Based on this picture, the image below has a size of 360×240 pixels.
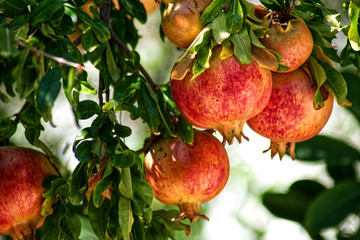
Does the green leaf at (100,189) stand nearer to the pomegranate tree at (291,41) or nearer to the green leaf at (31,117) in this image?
the green leaf at (31,117)

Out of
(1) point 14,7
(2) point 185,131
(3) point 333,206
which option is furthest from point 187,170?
(3) point 333,206


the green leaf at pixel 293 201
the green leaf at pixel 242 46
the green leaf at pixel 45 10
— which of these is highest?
the green leaf at pixel 45 10

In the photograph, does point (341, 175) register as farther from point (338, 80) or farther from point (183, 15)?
point (183, 15)

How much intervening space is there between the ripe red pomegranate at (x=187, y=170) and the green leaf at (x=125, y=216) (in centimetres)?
12

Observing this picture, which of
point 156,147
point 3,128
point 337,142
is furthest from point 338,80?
point 337,142

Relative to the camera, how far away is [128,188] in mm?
887

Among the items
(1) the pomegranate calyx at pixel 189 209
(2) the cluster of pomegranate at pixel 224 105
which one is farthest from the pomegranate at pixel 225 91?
(1) the pomegranate calyx at pixel 189 209

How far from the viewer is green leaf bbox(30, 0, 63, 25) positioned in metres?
0.81

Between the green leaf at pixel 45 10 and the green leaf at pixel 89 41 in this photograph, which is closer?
the green leaf at pixel 45 10

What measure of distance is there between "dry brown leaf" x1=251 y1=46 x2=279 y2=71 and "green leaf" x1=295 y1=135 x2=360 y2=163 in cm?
124

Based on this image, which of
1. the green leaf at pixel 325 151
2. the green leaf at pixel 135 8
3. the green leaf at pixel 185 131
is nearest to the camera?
the green leaf at pixel 185 131

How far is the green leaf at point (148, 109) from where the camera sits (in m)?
0.98

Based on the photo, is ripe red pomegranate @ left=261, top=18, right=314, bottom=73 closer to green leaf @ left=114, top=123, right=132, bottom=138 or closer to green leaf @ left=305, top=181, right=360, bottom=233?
green leaf @ left=114, top=123, right=132, bottom=138

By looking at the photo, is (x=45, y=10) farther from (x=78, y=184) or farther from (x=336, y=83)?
(x=336, y=83)
